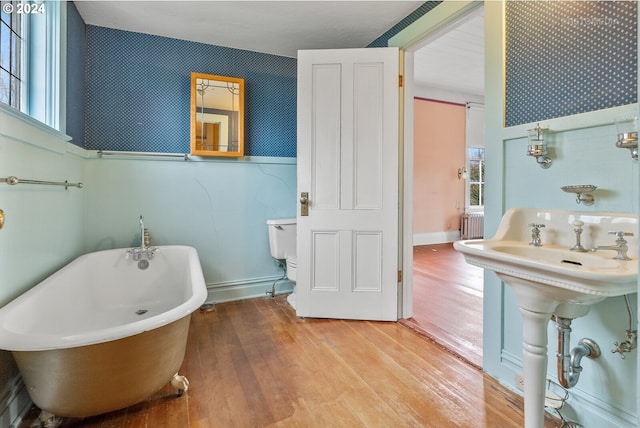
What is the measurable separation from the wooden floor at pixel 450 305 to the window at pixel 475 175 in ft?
6.82

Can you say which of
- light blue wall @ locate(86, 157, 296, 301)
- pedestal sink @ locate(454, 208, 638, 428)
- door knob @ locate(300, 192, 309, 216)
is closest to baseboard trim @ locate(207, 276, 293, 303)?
light blue wall @ locate(86, 157, 296, 301)

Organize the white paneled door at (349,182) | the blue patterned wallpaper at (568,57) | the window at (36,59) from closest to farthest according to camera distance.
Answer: the blue patterned wallpaper at (568,57), the window at (36,59), the white paneled door at (349,182)

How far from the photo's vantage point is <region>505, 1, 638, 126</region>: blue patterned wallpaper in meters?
1.19

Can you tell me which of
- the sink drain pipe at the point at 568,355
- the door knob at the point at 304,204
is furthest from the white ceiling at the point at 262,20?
the sink drain pipe at the point at 568,355

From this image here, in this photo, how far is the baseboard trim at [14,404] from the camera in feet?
4.23

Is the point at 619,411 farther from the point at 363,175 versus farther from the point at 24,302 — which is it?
the point at 24,302

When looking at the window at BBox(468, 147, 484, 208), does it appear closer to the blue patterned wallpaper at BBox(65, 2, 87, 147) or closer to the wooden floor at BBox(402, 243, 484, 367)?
the wooden floor at BBox(402, 243, 484, 367)

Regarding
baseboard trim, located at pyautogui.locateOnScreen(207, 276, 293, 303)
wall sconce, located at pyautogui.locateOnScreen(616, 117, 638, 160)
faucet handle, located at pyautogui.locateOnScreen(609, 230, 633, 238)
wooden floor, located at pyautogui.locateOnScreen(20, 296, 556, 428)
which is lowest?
wooden floor, located at pyautogui.locateOnScreen(20, 296, 556, 428)

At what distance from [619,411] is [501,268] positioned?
29.8 inches

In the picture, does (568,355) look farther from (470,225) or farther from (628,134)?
(470,225)

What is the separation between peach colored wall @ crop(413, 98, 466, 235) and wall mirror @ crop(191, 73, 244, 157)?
11.6ft

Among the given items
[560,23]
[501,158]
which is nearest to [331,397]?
[501,158]

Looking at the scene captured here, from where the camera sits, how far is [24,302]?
1326 millimetres

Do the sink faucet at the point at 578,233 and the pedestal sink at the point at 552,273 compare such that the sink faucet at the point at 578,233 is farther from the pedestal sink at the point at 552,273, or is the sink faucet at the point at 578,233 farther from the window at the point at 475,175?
the window at the point at 475,175
